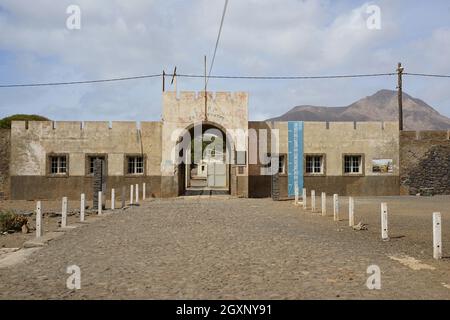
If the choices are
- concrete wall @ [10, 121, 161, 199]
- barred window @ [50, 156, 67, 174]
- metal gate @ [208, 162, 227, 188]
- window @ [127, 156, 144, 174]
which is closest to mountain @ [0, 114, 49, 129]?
metal gate @ [208, 162, 227, 188]

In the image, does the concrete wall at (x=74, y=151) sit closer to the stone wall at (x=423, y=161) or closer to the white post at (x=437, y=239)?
the stone wall at (x=423, y=161)

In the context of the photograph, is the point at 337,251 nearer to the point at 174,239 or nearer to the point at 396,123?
the point at 174,239

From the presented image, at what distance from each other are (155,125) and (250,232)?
1588 centimetres

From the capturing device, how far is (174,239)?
10172 mm

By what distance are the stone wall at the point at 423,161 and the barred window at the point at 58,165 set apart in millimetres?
19825

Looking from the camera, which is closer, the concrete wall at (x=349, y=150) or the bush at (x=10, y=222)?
the bush at (x=10, y=222)

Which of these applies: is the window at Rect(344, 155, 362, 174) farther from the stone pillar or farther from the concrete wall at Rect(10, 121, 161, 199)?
the stone pillar

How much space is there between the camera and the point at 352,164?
89.6ft

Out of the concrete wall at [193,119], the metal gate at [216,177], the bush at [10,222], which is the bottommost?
the bush at [10,222]

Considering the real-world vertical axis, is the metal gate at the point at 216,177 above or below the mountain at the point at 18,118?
below

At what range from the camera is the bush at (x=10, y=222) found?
551 inches

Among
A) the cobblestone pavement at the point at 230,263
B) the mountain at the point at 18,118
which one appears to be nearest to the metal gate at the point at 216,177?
the mountain at the point at 18,118

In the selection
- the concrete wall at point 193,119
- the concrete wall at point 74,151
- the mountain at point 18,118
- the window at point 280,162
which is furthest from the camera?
the mountain at point 18,118
